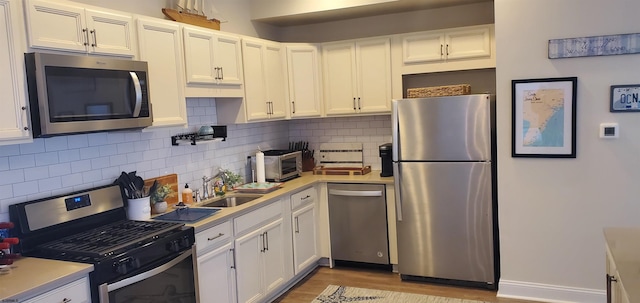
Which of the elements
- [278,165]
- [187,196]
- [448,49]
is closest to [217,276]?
[187,196]

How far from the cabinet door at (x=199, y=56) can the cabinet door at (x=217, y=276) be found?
1.24m

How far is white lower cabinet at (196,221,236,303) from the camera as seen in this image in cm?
312

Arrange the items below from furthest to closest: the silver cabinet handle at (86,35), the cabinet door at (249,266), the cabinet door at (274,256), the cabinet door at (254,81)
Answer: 1. the cabinet door at (254,81)
2. the cabinet door at (274,256)
3. the cabinet door at (249,266)
4. the silver cabinet handle at (86,35)

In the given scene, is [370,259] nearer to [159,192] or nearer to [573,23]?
[159,192]

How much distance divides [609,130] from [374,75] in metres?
2.06

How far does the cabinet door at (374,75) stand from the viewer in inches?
182

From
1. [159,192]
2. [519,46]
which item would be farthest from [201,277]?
[519,46]

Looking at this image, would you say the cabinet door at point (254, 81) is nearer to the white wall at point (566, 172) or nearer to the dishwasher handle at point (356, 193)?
the dishwasher handle at point (356, 193)

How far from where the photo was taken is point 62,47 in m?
2.56

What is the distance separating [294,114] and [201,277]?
6.90 feet

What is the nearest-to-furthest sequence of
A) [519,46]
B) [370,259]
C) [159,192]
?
[159,192] < [519,46] < [370,259]

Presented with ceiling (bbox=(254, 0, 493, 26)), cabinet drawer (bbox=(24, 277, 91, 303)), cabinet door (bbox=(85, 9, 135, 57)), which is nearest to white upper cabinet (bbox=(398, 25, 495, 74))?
ceiling (bbox=(254, 0, 493, 26))

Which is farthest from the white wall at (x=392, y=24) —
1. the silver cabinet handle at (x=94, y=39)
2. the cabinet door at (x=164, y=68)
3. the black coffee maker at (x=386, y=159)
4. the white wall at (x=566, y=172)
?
the silver cabinet handle at (x=94, y=39)

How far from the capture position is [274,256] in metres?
3.96
